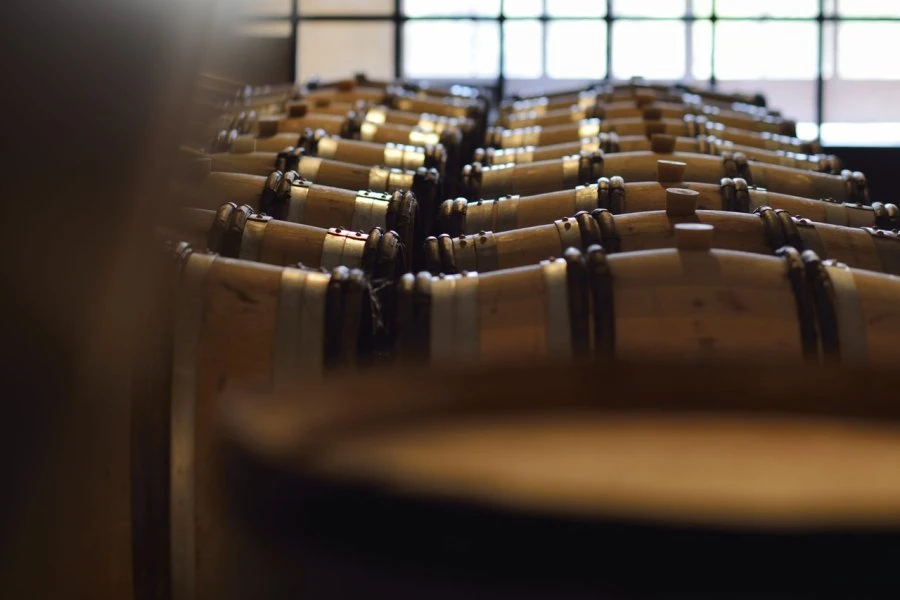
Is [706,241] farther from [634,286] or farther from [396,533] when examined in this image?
[396,533]

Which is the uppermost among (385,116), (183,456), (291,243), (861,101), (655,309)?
(861,101)

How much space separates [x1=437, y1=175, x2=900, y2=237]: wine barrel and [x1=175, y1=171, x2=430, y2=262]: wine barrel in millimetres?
141

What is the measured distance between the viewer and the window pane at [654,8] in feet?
23.0

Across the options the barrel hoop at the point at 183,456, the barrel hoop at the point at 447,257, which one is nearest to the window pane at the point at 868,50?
the barrel hoop at the point at 447,257

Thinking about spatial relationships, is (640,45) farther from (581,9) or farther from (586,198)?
(586,198)

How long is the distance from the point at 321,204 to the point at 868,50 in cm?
529

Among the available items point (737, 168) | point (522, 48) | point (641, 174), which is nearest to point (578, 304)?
point (641, 174)

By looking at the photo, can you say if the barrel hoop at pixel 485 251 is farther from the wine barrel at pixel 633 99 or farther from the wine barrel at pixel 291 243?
the wine barrel at pixel 633 99

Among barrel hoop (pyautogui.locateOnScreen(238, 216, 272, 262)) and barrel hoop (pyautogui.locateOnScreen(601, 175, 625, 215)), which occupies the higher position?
barrel hoop (pyautogui.locateOnScreen(601, 175, 625, 215))

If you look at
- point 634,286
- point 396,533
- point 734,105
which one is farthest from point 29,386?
point 734,105

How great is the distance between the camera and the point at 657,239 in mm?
2477

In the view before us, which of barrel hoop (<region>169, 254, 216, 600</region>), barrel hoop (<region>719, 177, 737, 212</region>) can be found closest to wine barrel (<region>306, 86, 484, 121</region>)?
barrel hoop (<region>719, 177, 737, 212</region>)

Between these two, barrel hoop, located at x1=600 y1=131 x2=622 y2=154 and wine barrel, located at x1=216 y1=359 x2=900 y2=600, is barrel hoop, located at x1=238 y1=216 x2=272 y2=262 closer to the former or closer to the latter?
wine barrel, located at x1=216 y1=359 x2=900 y2=600

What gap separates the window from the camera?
275 inches
